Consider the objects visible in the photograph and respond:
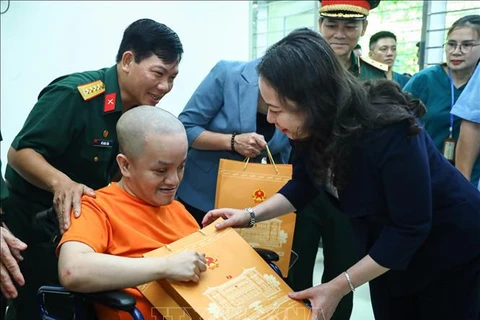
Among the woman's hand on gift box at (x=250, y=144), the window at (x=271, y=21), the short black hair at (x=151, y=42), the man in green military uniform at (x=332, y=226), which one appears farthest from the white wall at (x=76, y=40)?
the man in green military uniform at (x=332, y=226)

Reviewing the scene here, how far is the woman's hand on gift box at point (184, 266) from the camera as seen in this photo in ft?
3.67

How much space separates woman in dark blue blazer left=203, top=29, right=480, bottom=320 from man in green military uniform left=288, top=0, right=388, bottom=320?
1.67 feet

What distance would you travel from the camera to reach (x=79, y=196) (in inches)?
50.8

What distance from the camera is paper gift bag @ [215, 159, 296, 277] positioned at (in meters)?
1.69

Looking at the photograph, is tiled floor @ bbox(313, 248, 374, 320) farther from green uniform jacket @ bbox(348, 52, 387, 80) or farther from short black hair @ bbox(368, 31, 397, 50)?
short black hair @ bbox(368, 31, 397, 50)

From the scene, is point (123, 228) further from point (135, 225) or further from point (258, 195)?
point (258, 195)

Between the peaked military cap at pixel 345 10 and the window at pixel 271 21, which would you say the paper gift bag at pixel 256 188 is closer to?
the peaked military cap at pixel 345 10

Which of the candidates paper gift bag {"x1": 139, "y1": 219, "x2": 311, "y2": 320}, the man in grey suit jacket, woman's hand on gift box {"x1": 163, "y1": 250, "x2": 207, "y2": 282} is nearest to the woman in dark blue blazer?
paper gift bag {"x1": 139, "y1": 219, "x2": 311, "y2": 320}

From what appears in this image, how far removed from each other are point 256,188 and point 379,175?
62 centimetres

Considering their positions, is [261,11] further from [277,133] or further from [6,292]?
[6,292]

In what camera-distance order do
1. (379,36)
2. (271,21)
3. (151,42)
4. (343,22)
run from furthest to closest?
(271,21), (379,36), (343,22), (151,42)

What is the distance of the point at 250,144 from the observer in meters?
1.69

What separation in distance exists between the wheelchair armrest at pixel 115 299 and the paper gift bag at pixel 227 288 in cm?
10

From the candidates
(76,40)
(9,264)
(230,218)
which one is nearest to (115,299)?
(9,264)
